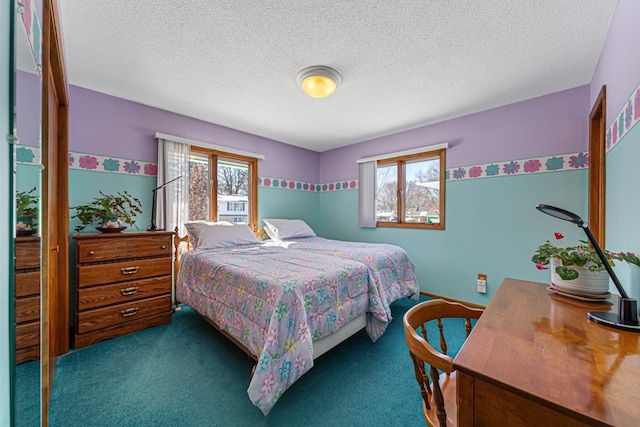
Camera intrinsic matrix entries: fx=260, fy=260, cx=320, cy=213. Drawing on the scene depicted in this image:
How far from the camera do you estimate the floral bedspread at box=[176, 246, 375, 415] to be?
4.68ft

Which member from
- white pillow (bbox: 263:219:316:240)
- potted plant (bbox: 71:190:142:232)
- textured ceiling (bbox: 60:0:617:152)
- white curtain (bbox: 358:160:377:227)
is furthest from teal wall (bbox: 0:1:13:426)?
white curtain (bbox: 358:160:377:227)

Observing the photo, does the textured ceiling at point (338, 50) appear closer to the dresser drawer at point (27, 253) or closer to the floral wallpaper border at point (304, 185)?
the floral wallpaper border at point (304, 185)

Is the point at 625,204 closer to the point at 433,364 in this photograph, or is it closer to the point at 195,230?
the point at 433,364

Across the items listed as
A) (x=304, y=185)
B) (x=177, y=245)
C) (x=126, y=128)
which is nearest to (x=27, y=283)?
(x=177, y=245)

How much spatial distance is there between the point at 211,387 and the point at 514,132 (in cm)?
354

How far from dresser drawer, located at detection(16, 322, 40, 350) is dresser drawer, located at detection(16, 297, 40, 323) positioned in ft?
0.06

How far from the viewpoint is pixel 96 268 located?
2.12m

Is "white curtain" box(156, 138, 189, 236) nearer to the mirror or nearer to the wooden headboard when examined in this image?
the wooden headboard

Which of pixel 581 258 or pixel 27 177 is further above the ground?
pixel 27 177

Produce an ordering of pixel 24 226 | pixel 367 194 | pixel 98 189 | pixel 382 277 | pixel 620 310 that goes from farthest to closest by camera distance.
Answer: pixel 367 194
pixel 98 189
pixel 382 277
pixel 620 310
pixel 24 226

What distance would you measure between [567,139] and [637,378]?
2697 millimetres

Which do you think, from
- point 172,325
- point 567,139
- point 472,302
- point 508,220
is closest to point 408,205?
point 508,220

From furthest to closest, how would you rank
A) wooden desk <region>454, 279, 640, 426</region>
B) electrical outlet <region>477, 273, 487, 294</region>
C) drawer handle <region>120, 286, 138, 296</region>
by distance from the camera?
1. electrical outlet <region>477, 273, 487, 294</region>
2. drawer handle <region>120, 286, 138, 296</region>
3. wooden desk <region>454, 279, 640, 426</region>

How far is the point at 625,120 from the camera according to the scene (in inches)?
52.4
